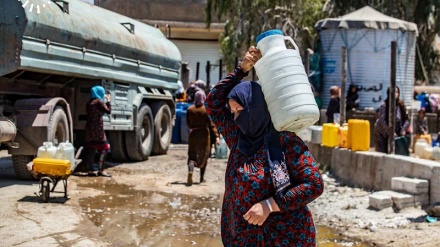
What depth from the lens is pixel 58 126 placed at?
1134 cm

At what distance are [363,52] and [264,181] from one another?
1716cm

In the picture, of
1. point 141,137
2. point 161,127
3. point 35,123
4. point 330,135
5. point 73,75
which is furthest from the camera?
point 161,127

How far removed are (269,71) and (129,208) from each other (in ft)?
19.8

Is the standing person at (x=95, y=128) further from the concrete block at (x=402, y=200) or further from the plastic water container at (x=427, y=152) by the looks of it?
the plastic water container at (x=427, y=152)

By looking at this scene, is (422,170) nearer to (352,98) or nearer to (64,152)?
(64,152)

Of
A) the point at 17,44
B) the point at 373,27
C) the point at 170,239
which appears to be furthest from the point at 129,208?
the point at 373,27

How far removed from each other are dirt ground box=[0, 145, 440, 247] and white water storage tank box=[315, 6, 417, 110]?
328 inches

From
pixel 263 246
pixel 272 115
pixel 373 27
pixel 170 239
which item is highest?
pixel 373 27

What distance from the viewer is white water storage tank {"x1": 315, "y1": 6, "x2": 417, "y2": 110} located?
67.3 feet

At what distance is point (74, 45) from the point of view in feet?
38.0

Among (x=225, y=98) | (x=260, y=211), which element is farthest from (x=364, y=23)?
(x=260, y=211)

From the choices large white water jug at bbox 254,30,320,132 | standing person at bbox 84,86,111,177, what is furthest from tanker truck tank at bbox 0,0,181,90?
large white water jug at bbox 254,30,320,132

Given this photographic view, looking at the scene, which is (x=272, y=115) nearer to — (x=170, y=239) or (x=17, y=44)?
(x=170, y=239)

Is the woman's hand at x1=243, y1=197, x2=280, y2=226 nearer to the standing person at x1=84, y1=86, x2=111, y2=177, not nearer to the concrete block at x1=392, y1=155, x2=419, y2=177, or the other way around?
the concrete block at x1=392, y1=155, x2=419, y2=177
